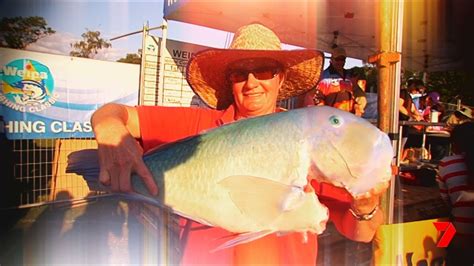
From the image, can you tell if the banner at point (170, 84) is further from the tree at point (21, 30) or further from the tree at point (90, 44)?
the tree at point (21, 30)

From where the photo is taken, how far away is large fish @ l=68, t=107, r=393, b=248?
31.3 inches

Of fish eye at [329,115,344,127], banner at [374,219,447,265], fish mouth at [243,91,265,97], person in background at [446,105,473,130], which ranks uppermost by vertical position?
person in background at [446,105,473,130]

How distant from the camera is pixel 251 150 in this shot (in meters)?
0.83

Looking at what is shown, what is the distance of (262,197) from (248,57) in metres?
0.47

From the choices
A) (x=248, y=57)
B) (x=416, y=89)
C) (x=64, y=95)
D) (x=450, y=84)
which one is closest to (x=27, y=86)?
(x=64, y=95)

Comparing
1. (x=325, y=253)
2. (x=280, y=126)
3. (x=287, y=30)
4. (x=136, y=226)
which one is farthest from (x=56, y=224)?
(x=287, y=30)

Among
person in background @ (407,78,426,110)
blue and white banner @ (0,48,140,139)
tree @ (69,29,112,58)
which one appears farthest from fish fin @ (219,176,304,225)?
person in background @ (407,78,426,110)

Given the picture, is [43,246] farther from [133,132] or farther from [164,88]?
[164,88]

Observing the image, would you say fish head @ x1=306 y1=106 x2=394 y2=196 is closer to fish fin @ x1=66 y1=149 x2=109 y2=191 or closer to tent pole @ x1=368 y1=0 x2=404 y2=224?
fish fin @ x1=66 y1=149 x2=109 y2=191

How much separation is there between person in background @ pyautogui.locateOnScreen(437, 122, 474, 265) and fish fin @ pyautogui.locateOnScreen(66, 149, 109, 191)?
1663mm

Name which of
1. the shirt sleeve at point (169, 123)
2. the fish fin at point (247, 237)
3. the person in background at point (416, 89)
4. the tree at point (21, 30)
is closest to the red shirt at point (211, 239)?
the shirt sleeve at point (169, 123)

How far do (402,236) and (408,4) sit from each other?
1.08m

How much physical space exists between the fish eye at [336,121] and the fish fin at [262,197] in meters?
0.18

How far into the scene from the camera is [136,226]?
3.77 ft
